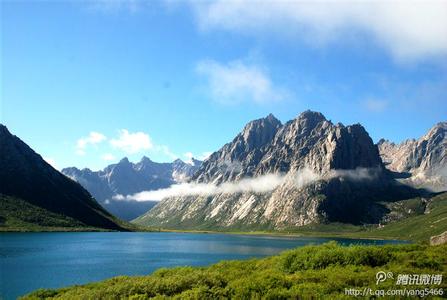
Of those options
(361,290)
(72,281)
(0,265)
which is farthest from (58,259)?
(361,290)

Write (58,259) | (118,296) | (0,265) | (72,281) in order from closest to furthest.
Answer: (118,296)
(72,281)
(0,265)
(58,259)

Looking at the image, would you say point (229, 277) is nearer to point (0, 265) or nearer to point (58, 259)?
point (0, 265)

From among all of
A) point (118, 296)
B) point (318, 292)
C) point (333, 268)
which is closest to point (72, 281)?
point (118, 296)

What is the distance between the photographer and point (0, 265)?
117 meters

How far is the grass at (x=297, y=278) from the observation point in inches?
1425

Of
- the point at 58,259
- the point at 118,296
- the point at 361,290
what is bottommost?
the point at 58,259

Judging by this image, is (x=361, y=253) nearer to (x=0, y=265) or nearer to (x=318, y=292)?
(x=318, y=292)

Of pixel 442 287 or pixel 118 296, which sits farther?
pixel 118 296

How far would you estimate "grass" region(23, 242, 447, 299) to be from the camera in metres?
36.2

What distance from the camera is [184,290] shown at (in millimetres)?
41188

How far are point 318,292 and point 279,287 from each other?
3938 millimetres

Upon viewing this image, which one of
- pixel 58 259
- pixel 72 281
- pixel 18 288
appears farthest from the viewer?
pixel 58 259

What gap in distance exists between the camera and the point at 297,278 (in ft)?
135

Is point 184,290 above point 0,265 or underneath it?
above
